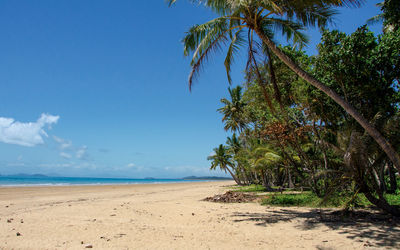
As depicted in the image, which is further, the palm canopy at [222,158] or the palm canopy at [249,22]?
the palm canopy at [222,158]

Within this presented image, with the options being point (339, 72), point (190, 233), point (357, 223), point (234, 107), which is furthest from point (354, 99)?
point (234, 107)

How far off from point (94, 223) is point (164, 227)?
Answer: 2.02 meters

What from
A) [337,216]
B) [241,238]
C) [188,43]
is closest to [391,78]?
[337,216]

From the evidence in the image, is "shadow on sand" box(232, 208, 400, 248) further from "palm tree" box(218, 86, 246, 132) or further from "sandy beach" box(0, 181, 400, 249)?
"palm tree" box(218, 86, 246, 132)

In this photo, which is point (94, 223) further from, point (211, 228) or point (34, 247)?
point (211, 228)

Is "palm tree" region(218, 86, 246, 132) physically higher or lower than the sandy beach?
higher

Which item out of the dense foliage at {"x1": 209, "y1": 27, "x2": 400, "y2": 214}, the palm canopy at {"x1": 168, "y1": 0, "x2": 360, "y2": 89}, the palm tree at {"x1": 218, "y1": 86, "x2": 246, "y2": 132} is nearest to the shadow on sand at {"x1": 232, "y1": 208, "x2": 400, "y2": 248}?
the dense foliage at {"x1": 209, "y1": 27, "x2": 400, "y2": 214}

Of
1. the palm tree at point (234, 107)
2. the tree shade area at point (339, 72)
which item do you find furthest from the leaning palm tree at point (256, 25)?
the palm tree at point (234, 107)

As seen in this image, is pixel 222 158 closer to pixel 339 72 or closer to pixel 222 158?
pixel 222 158

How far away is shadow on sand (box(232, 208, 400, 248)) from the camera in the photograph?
198 inches

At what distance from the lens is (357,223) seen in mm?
6363

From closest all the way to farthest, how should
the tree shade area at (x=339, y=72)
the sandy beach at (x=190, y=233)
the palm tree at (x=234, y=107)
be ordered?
the sandy beach at (x=190, y=233) < the tree shade area at (x=339, y=72) < the palm tree at (x=234, y=107)

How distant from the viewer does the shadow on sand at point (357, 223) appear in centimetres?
503

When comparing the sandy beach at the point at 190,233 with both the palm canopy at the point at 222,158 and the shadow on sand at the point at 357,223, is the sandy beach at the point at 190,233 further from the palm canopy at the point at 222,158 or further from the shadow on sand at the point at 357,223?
the palm canopy at the point at 222,158
